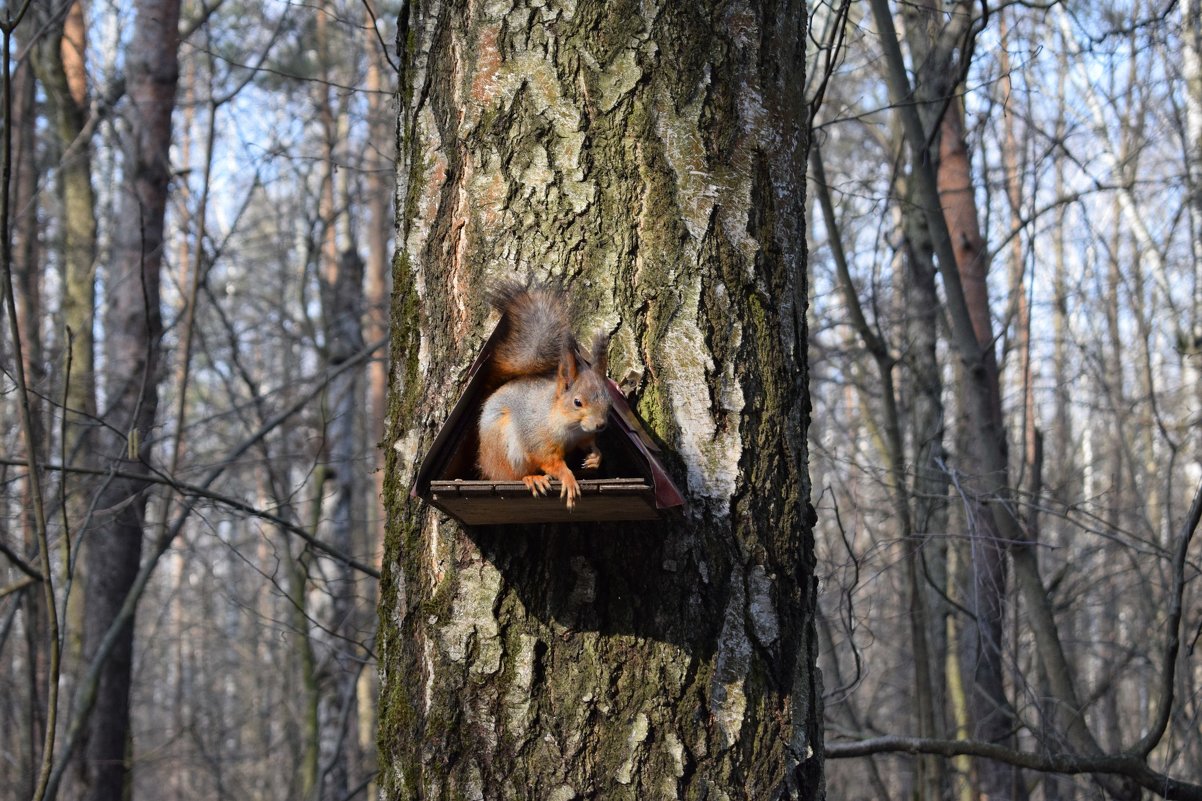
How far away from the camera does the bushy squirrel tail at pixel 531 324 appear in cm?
172

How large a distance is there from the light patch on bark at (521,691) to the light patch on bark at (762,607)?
1.21 ft

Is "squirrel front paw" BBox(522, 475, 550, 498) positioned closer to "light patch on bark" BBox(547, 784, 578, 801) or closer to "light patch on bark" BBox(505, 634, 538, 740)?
"light patch on bark" BBox(505, 634, 538, 740)

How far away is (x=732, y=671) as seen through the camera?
1687 millimetres

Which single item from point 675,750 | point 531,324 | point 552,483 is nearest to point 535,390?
point 531,324

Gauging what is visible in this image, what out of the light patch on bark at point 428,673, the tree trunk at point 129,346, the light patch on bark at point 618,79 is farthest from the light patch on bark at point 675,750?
the tree trunk at point 129,346

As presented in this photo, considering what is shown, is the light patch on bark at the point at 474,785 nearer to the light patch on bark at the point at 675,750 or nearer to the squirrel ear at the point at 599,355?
the light patch on bark at the point at 675,750

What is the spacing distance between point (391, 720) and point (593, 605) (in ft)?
1.44

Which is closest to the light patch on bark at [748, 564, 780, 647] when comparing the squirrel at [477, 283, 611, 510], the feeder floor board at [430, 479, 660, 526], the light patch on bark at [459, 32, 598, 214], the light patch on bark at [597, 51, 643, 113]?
the feeder floor board at [430, 479, 660, 526]

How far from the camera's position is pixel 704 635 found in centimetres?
169

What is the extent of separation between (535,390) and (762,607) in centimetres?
53

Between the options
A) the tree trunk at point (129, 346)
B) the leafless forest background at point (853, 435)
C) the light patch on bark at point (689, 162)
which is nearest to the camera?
the light patch on bark at point (689, 162)

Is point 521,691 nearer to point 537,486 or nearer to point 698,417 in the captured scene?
point 537,486

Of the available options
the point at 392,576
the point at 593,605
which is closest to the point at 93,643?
the point at 392,576

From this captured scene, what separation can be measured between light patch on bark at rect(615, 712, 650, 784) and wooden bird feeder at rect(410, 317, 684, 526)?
12.7 inches
